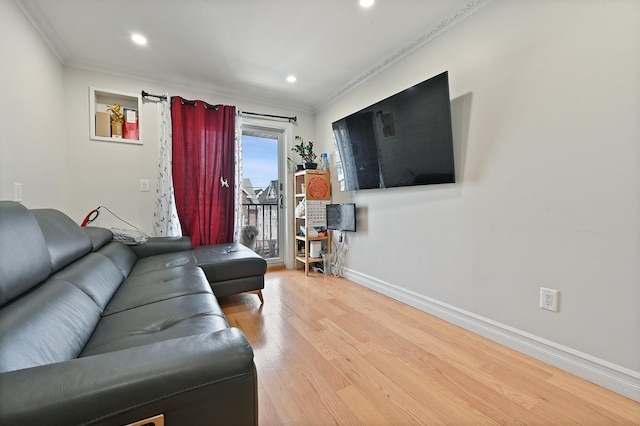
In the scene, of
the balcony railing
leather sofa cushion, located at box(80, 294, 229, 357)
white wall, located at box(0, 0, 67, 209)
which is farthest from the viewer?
the balcony railing

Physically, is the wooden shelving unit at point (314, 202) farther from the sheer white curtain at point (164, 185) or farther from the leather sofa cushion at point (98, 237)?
the leather sofa cushion at point (98, 237)

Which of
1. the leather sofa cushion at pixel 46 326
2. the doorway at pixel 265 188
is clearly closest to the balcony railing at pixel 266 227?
the doorway at pixel 265 188

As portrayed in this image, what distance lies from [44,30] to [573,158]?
12.9ft

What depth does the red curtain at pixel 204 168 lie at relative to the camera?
3076 mm

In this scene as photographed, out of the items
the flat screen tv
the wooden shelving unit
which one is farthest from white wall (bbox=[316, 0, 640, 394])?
the wooden shelving unit

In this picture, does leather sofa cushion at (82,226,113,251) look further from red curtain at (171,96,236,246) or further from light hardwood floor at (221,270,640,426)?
light hardwood floor at (221,270,640,426)

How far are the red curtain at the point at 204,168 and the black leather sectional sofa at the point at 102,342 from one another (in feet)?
4.29

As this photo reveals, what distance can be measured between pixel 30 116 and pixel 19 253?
1.72 metres

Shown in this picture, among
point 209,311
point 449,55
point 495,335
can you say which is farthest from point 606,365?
point 449,55

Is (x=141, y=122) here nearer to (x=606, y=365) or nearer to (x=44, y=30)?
(x=44, y=30)

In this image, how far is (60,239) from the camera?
58.8 inches

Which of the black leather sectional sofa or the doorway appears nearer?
the black leather sectional sofa

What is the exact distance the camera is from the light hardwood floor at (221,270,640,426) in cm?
120

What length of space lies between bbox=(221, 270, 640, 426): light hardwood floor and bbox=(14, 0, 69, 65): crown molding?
2.74 m
